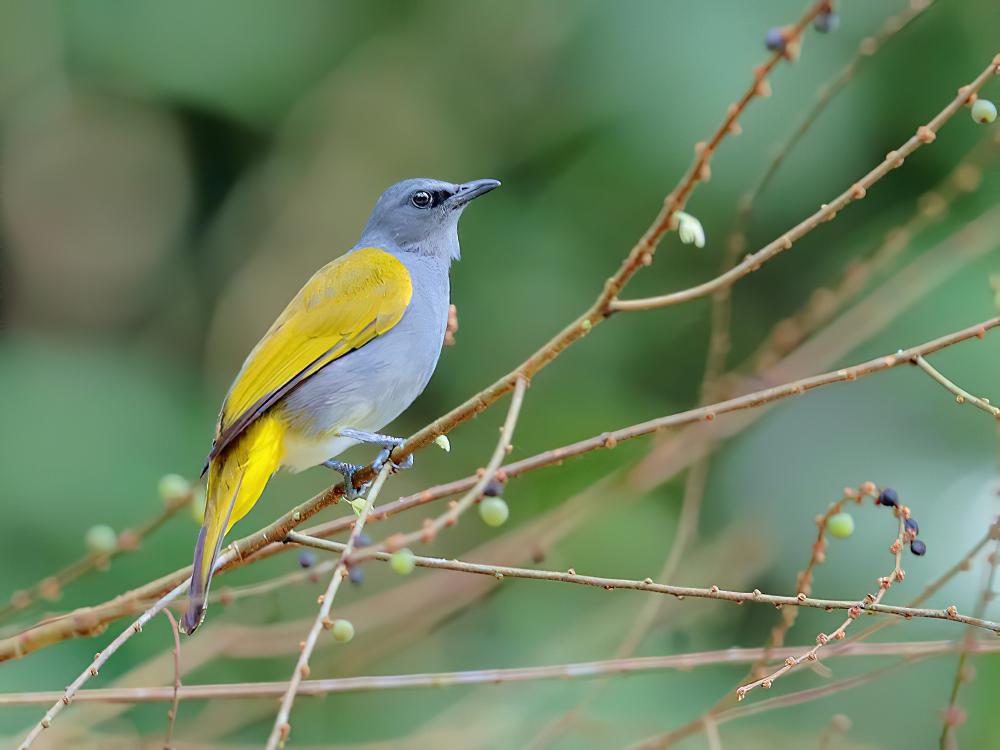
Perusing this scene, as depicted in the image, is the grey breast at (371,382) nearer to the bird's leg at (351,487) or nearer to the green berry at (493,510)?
the bird's leg at (351,487)

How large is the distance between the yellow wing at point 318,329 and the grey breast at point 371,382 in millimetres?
27

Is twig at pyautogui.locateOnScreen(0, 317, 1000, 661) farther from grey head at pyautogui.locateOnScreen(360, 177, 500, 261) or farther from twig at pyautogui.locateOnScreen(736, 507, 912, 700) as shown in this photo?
grey head at pyautogui.locateOnScreen(360, 177, 500, 261)

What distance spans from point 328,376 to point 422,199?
0.70 metres

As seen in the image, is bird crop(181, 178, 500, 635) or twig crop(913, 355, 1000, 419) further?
bird crop(181, 178, 500, 635)

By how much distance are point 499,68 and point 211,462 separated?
2416 mm

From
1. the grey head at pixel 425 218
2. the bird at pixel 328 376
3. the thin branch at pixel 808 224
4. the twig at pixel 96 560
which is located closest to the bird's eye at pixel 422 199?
the grey head at pixel 425 218

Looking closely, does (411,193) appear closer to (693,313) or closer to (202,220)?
(693,313)

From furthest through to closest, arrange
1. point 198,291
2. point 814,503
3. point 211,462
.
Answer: point 198,291
point 814,503
point 211,462

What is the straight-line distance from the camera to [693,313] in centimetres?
363

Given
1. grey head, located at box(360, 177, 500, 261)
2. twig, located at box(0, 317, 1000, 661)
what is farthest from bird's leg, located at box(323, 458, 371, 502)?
grey head, located at box(360, 177, 500, 261)

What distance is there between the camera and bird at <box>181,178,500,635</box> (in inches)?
85.0

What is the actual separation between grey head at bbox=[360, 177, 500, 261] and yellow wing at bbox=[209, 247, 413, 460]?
24 cm

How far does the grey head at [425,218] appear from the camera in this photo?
9.25ft

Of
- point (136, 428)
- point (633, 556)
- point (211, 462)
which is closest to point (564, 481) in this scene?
point (633, 556)
